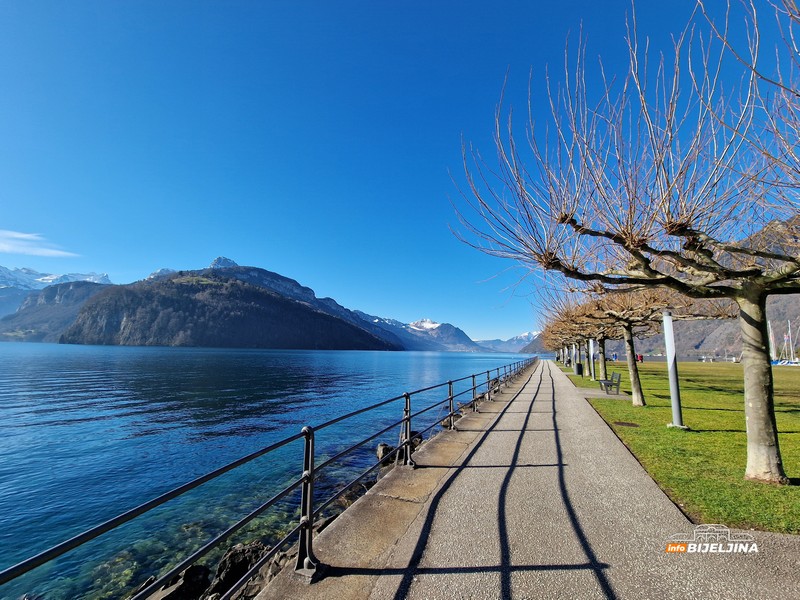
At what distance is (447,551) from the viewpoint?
13.8 feet

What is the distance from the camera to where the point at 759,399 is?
20.6 ft

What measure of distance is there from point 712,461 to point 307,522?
26.0ft

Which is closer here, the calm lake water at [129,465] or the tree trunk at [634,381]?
the calm lake water at [129,465]

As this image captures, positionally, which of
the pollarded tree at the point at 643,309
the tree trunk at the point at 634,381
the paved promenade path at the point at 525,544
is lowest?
the paved promenade path at the point at 525,544

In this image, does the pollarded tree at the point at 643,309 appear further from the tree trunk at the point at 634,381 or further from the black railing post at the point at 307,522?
→ the black railing post at the point at 307,522

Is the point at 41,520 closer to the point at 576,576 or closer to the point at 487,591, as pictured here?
the point at 487,591

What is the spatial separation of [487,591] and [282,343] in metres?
205

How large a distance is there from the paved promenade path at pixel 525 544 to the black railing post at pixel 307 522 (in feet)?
0.41

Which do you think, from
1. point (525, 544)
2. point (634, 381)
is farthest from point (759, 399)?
point (634, 381)

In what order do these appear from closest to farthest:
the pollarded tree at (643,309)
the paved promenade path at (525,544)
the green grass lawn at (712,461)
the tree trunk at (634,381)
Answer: the paved promenade path at (525,544), the green grass lawn at (712,461), the pollarded tree at (643,309), the tree trunk at (634,381)

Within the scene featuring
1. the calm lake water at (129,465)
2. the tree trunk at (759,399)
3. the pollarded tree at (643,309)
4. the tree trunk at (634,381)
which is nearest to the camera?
the tree trunk at (759,399)

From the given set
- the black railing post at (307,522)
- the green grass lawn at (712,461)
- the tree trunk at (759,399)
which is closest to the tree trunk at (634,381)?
the green grass lawn at (712,461)

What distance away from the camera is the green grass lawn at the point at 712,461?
5035mm

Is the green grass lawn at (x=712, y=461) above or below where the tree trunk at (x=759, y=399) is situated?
below
